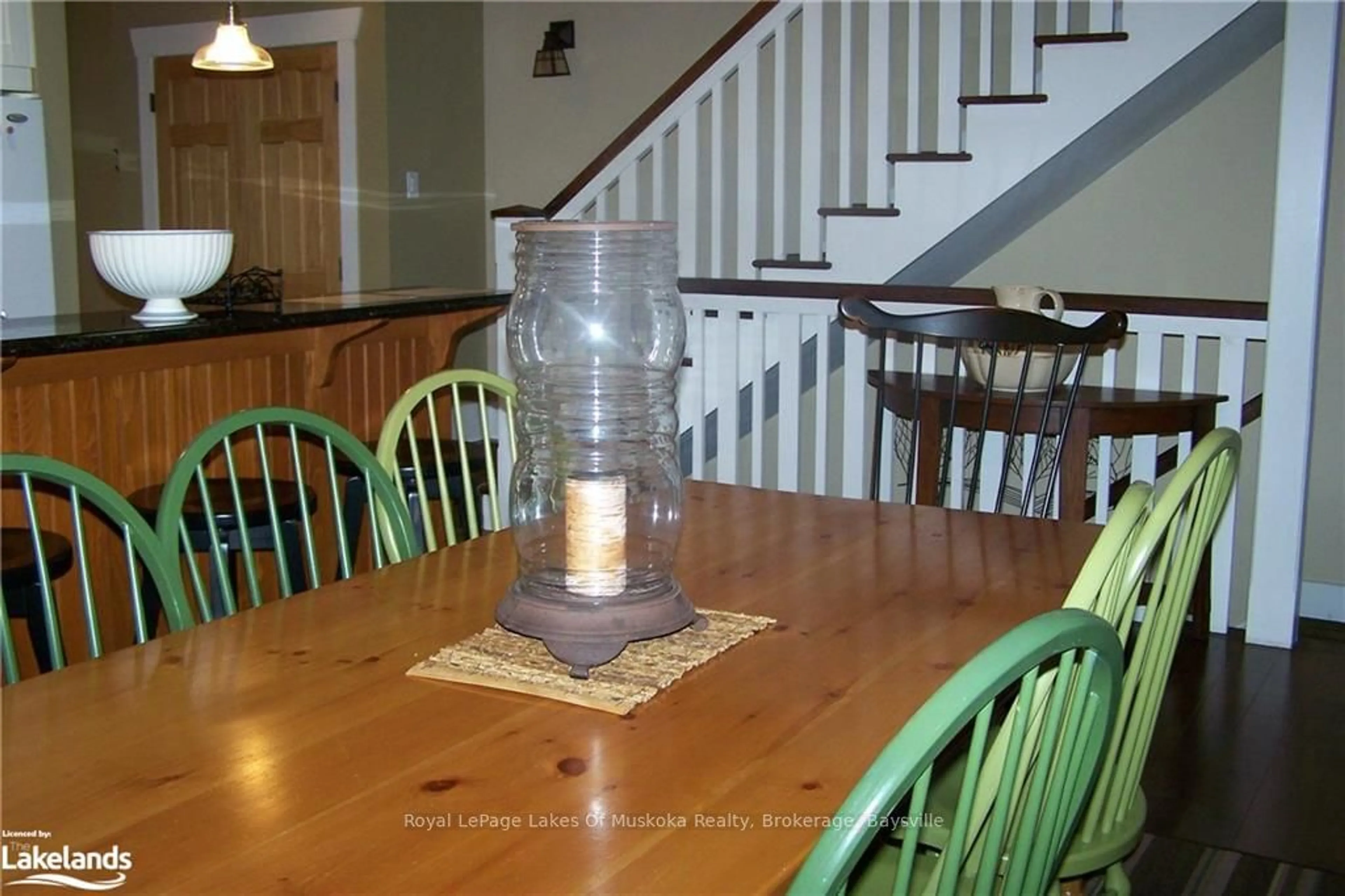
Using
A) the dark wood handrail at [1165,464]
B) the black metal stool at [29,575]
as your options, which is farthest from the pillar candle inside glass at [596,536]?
the dark wood handrail at [1165,464]

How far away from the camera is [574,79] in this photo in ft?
20.2

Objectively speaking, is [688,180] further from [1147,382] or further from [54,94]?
[54,94]

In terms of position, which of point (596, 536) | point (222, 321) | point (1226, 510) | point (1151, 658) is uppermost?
point (222, 321)

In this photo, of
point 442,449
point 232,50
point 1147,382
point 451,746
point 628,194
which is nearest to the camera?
point 451,746

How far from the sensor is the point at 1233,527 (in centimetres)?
377


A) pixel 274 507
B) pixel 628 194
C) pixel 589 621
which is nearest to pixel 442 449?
pixel 274 507

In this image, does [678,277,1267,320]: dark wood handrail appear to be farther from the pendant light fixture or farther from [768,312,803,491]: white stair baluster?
the pendant light fixture

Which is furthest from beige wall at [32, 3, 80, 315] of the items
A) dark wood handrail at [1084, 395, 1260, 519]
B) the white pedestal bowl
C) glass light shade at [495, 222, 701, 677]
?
dark wood handrail at [1084, 395, 1260, 519]

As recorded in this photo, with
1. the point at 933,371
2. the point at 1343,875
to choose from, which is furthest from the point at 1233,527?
the point at 1343,875

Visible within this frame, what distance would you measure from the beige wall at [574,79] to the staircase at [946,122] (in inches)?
33.0

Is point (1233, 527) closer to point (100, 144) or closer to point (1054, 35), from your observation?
point (1054, 35)

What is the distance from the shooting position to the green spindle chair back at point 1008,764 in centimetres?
91

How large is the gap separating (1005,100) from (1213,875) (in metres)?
2.62

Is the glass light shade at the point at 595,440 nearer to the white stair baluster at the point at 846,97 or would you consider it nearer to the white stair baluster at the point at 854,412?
the white stair baluster at the point at 854,412
